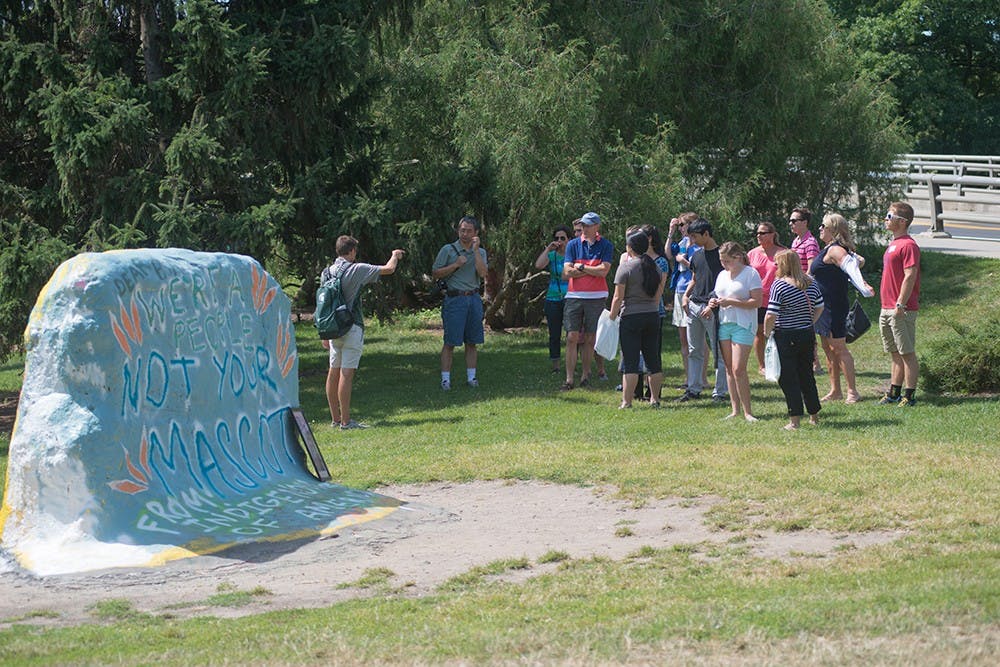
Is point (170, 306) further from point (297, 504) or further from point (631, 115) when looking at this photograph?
point (631, 115)

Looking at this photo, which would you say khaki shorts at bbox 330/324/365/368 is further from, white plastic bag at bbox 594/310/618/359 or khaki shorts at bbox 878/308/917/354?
khaki shorts at bbox 878/308/917/354

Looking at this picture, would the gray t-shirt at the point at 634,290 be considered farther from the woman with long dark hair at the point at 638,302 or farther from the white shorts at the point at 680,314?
the white shorts at the point at 680,314

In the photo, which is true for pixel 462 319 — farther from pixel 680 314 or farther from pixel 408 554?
pixel 408 554

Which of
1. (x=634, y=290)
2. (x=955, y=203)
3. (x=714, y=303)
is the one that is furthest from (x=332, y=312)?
(x=955, y=203)

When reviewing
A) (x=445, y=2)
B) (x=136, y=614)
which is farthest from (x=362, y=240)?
(x=136, y=614)

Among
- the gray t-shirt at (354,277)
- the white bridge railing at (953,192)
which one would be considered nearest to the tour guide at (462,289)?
the gray t-shirt at (354,277)

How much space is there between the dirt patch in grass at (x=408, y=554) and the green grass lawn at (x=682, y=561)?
197mm

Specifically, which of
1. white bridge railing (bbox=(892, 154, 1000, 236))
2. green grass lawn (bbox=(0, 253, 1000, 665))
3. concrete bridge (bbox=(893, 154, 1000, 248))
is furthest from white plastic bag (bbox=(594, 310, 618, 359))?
white bridge railing (bbox=(892, 154, 1000, 236))

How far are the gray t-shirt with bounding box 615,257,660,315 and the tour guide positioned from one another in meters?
2.17

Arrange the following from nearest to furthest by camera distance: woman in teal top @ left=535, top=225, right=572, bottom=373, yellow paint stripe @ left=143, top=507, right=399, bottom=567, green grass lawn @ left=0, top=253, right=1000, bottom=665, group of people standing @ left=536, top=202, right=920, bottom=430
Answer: green grass lawn @ left=0, top=253, right=1000, bottom=665
yellow paint stripe @ left=143, top=507, right=399, bottom=567
group of people standing @ left=536, top=202, right=920, bottom=430
woman in teal top @ left=535, top=225, right=572, bottom=373

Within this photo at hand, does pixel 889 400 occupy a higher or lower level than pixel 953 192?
lower

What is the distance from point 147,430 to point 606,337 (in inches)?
242

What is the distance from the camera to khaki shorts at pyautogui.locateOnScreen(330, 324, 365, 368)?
12.7m

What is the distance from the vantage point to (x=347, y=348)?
41.8 feet
